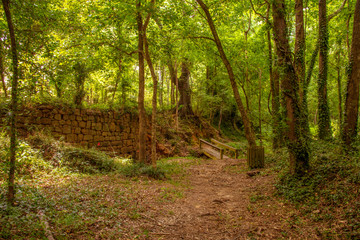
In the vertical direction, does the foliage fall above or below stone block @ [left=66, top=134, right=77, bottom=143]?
below

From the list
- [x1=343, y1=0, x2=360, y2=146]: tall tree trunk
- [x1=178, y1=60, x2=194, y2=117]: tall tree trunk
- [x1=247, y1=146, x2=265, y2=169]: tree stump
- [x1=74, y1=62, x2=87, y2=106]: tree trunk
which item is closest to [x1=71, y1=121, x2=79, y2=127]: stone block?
[x1=74, y1=62, x2=87, y2=106]: tree trunk

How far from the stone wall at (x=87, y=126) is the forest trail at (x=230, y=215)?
5.35 meters

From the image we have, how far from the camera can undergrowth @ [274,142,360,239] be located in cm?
312

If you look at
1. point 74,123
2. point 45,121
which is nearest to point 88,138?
point 74,123

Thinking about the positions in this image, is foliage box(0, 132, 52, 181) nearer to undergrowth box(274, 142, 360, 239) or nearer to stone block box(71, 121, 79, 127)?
stone block box(71, 121, 79, 127)

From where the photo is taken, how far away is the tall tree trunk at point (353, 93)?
5.30 metres

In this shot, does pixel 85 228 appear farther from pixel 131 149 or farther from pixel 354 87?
pixel 131 149

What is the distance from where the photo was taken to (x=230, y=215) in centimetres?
430

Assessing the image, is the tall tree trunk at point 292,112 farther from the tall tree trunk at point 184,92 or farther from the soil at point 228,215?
the tall tree trunk at point 184,92

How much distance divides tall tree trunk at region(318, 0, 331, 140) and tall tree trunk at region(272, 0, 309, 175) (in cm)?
342

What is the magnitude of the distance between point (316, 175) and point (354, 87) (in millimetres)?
2549

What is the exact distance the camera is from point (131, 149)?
38.9ft

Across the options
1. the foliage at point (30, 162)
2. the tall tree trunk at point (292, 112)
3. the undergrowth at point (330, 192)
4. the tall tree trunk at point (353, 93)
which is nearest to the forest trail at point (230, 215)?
the undergrowth at point (330, 192)

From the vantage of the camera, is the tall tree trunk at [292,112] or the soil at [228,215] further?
the tall tree trunk at [292,112]
